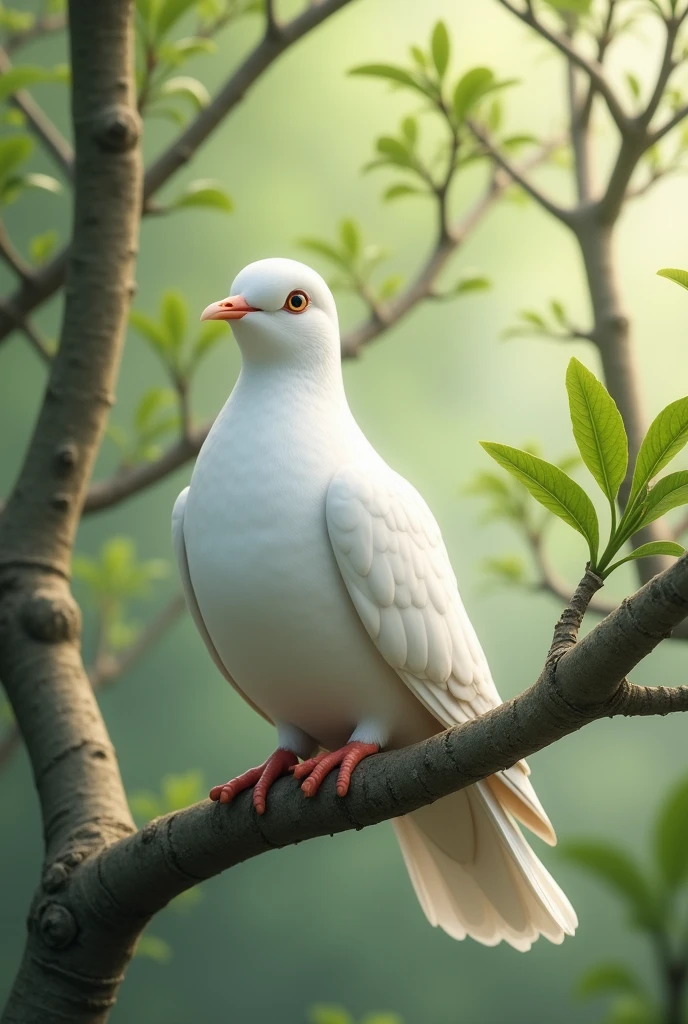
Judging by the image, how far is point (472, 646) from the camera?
0.81 m

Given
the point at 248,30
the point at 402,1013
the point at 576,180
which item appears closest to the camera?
the point at 576,180

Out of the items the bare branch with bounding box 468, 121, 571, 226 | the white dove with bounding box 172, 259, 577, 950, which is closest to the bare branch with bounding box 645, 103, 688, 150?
the bare branch with bounding box 468, 121, 571, 226

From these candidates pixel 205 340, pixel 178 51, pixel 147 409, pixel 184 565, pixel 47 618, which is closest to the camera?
pixel 184 565

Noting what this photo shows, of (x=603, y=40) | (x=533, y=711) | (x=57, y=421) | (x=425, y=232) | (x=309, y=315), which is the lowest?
(x=533, y=711)

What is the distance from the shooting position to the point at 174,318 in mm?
1362

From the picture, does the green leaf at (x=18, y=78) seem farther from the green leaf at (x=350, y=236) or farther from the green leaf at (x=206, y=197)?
the green leaf at (x=350, y=236)

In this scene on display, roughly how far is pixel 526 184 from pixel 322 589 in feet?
2.14

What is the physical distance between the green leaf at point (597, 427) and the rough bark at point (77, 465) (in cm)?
50

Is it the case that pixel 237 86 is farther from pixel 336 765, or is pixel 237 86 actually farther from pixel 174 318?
pixel 336 765

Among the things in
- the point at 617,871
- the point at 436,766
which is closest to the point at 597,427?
the point at 436,766

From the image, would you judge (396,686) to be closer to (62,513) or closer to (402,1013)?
(62,513)

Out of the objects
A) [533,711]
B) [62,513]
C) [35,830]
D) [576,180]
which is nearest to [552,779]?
[35,830]

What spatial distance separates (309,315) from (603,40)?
500 mm

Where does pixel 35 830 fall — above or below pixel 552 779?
above
